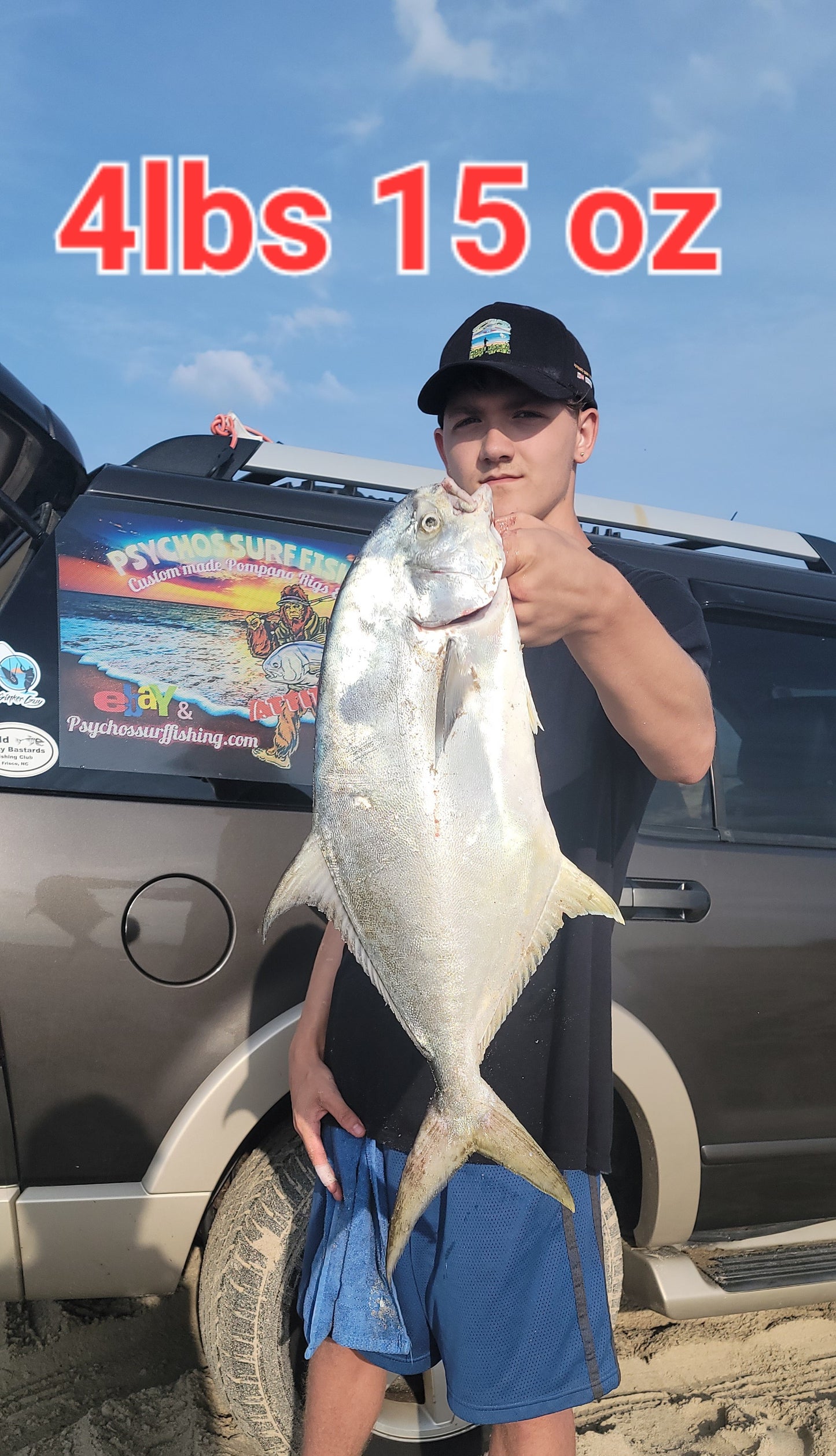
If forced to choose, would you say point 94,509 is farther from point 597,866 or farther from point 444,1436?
point 444,1436

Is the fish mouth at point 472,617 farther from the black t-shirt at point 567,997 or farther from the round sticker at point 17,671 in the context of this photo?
the round sticker at point 17,671

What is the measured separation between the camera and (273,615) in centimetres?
242

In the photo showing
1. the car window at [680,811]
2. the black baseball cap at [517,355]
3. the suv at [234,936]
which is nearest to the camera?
the black baseball cap at [517,355]

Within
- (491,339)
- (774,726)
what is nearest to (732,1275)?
(774,726)

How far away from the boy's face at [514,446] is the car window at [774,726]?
135cm

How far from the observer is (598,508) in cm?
308

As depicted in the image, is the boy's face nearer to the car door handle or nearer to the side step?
the car door handle

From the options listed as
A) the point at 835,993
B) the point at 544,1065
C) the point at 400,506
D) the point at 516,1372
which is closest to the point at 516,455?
the point at 400,506

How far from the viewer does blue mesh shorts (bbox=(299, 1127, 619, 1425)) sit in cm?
152

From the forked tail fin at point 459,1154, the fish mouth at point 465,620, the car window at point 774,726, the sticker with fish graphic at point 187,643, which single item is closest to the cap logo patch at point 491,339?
the fish mouth at point 465,620

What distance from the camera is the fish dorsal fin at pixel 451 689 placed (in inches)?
46.3

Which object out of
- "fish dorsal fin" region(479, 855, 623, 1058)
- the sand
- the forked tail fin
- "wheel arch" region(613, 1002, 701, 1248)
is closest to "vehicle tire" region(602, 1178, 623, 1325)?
"wheel arch" region(613, 1002, 701, 1248)

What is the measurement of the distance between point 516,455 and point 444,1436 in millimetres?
2164

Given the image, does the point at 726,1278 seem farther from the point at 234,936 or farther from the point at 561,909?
the point at 561,909
